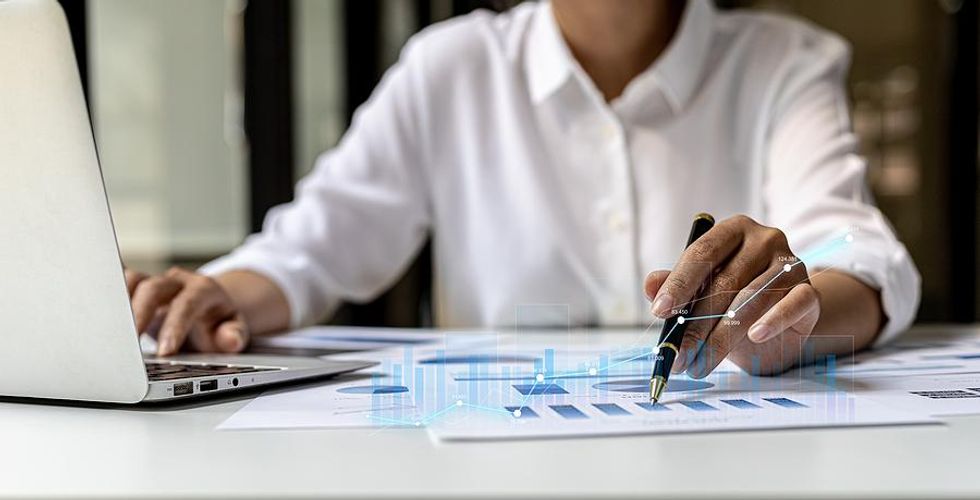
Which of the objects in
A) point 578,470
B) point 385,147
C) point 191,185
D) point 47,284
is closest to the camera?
point 578,470

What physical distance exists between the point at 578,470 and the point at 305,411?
0.23 meters

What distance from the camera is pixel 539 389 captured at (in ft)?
2.21

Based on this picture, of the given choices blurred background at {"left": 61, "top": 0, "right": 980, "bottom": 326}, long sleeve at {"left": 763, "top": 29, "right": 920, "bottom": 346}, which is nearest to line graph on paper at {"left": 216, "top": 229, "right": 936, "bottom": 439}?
long sleeve at {"left": 763, "top": 29, "right": 920, "bottom": 346}

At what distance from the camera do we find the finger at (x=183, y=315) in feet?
3.06

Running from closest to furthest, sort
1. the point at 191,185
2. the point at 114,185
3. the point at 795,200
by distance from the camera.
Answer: the point at 795,200 < the point at 114,185 < the point at 191,185

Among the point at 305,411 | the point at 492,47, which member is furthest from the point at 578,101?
the point at 305,411

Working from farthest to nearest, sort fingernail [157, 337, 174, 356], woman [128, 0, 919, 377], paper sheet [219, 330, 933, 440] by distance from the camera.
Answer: woman [128, 0, 919, 377], fingernail [157, 337, 174, 356], paper sheet [219, 330, 933, 440]

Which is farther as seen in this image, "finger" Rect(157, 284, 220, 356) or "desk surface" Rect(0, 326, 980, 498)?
"finger" Rect(157, 284, 220, 356)

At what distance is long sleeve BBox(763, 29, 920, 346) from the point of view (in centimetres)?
97

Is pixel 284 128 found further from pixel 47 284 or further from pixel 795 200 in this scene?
pixel 47 284

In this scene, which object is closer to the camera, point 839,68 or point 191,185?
point 839,68

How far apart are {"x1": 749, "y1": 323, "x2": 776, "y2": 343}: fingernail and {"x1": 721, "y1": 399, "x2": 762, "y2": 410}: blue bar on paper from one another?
0.17 ft

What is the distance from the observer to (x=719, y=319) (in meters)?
0.66
